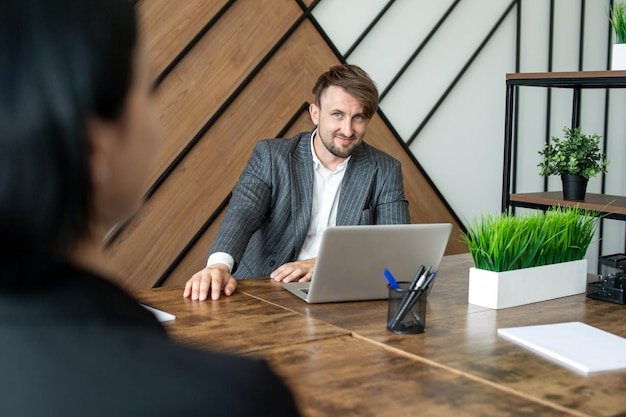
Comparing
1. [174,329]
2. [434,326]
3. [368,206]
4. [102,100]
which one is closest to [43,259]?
[102,100]

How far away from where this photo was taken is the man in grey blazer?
261 cm

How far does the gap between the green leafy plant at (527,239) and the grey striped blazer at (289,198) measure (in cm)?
82

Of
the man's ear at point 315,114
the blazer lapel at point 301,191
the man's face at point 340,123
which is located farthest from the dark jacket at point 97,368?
the man's ear at point 315,114

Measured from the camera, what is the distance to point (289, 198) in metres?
2.61

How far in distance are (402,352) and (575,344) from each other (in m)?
0.36

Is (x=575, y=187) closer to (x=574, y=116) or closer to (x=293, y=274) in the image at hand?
(x=574, y=116)

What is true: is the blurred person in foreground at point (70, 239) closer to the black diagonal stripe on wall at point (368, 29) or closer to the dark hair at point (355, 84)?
the dark hair at point (355, 84)

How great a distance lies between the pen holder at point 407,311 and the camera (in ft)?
5.08

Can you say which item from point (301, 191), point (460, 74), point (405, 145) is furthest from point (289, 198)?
point (460, 74)

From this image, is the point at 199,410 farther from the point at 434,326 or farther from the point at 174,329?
the point at 434,326

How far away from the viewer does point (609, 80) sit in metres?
2.80

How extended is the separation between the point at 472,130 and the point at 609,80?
138 centimetres

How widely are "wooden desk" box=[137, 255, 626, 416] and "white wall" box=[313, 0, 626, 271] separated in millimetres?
2005

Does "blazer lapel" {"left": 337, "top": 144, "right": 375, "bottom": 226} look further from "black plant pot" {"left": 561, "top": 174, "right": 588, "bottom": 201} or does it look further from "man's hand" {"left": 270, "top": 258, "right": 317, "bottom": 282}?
"black plant pot" {"left": 561, "top": 174, "right": 588, "bottom": 201}
